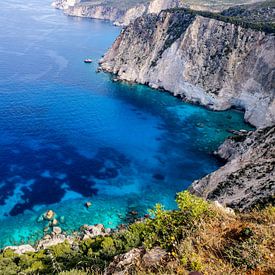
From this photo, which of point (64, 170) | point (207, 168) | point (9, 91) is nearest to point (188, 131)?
point (207, 168)

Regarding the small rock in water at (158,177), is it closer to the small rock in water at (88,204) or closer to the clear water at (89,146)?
the clear water at (89,146)

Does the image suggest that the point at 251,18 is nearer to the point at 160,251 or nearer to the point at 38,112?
the point at 38,112

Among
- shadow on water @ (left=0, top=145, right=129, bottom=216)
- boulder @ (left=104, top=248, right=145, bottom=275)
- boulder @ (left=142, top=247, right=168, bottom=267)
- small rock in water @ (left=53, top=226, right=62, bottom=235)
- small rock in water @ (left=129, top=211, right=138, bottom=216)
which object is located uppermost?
boulder @ (left=142, top=247, right=168, bottom=267)

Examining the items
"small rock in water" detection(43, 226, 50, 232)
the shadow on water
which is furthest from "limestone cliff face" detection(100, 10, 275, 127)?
"small rock in water" detection(43, 226, 50, 232)

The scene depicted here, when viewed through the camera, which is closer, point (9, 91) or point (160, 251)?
point (160, 251)

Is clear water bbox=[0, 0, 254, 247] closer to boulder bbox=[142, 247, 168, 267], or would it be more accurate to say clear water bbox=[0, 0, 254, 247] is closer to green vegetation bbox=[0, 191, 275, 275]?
green vegetation bbox=[0, 191, 275, 275]
